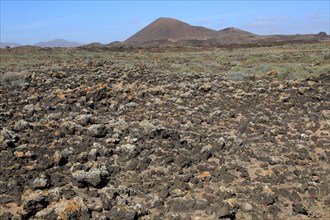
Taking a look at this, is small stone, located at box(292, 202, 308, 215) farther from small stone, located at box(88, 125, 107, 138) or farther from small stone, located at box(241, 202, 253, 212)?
small stone, located at box(88, 125, 107, 138)

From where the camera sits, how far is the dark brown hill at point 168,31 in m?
99.6

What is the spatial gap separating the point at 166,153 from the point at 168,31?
330ft

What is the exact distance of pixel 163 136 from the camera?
668cm

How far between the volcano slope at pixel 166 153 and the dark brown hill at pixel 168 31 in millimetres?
90105

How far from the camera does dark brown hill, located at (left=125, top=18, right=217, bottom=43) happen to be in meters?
99.6

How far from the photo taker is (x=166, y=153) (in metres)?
6.05

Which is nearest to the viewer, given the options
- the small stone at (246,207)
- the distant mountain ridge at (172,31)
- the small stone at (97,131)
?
the small stone at (246,207)

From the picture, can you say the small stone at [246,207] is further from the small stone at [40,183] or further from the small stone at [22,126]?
the small stone at [22,126]

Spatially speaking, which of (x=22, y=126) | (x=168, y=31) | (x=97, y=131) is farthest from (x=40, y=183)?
(x=168, y=31)

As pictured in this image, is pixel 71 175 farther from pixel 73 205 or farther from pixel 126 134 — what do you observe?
pixel 126 134

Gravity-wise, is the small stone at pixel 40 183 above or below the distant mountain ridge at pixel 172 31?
below

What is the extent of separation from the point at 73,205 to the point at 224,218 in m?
1.87

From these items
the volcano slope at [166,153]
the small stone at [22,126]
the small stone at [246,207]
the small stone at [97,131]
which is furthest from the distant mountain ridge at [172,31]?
the small stone at [246,207]

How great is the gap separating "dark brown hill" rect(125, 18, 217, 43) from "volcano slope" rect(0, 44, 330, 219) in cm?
9011
